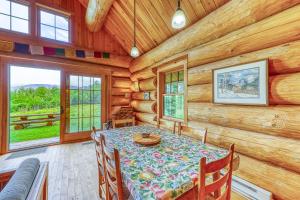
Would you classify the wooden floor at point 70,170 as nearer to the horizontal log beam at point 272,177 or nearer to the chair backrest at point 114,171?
the horizontal log beam at point 272,177

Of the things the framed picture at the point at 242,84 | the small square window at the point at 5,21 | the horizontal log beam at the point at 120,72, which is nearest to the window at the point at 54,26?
the small square window at the point at 5,21

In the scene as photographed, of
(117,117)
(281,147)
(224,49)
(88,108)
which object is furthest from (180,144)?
(88,108)

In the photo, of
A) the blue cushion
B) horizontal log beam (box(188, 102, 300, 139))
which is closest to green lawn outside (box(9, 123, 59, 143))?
the blue cushion

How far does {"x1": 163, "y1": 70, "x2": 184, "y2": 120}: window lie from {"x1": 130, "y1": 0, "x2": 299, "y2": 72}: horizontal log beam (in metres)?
0.54

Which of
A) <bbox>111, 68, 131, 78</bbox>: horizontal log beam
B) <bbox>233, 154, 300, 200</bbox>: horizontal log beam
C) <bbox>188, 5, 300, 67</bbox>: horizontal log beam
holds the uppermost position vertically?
<bbox>111, 68, 131, 78</bbox>: horizontal log beam

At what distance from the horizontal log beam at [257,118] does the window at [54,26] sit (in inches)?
168

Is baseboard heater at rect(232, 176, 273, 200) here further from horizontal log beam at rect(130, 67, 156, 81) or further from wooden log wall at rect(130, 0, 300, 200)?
horizontal log beam at rect(130, 67, 156, 81)

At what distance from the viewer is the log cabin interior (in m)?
1.20

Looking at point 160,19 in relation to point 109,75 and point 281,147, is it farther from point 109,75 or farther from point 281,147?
point 281,147

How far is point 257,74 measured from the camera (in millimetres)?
1606

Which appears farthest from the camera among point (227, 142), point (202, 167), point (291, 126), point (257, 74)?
point (227, 142)

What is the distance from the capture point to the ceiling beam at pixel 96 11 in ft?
10.3

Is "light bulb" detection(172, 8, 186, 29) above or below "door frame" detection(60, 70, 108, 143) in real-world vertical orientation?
above

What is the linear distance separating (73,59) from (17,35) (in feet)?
4.16
